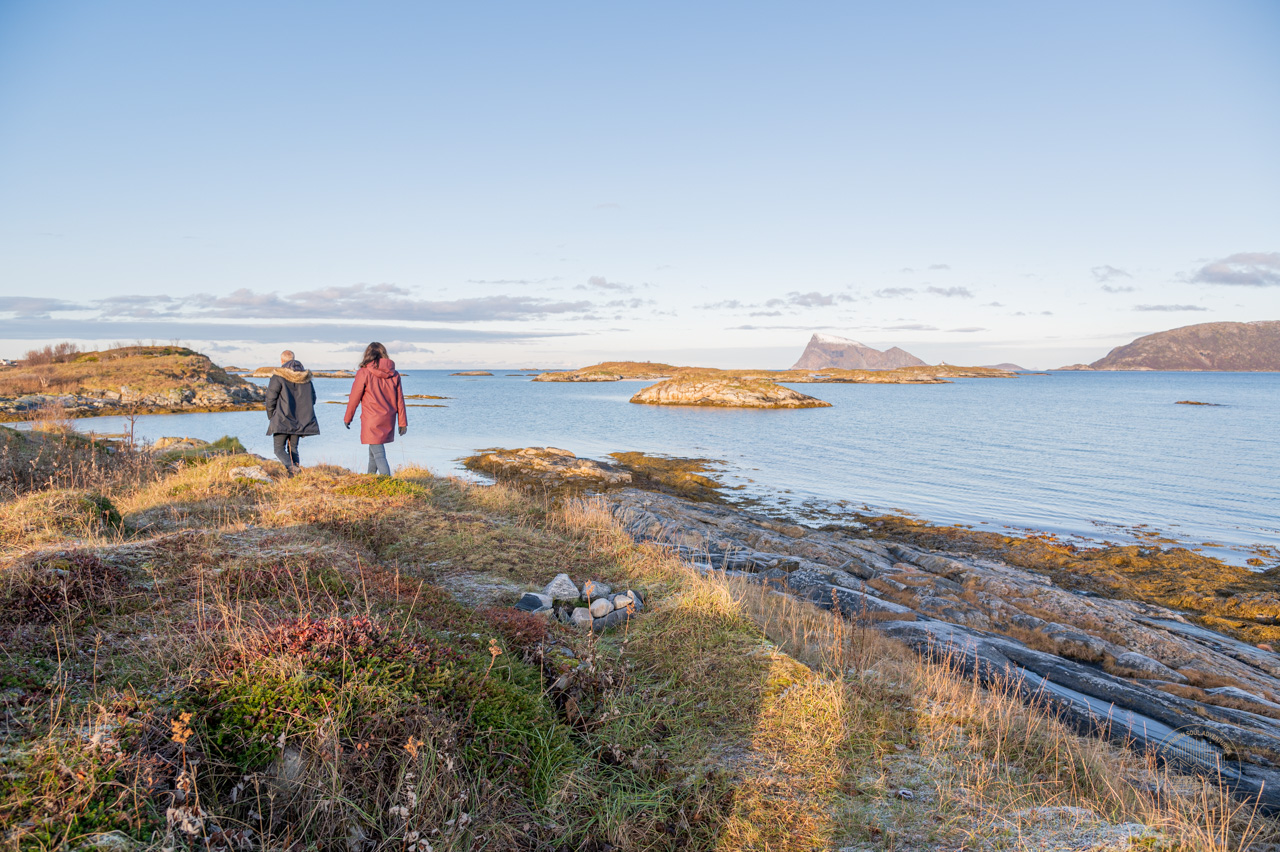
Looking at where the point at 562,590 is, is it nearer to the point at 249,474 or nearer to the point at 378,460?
the point at 378,460

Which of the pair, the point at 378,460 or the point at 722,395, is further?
the point at 722,395

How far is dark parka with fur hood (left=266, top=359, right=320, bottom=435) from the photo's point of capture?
12789mm

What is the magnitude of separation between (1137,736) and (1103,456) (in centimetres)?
3264

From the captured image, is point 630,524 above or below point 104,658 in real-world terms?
below

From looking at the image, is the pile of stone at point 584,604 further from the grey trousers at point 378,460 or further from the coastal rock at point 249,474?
the coastal rock at point 249,474

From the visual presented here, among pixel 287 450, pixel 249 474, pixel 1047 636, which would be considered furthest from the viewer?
pixel 287 450

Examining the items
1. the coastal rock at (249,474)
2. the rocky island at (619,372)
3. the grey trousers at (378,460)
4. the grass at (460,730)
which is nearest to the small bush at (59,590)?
the grass at (460,730)

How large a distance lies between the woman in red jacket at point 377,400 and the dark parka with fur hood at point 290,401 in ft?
3.14

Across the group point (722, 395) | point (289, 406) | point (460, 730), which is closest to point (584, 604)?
point (460, 730)

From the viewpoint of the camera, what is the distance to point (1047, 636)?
1053 centimetres

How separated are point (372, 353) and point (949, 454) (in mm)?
30891

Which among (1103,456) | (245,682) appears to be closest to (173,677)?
(245,682)

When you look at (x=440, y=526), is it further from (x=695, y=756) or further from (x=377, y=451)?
(x=695, y=756)

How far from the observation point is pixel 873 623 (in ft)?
31.5
